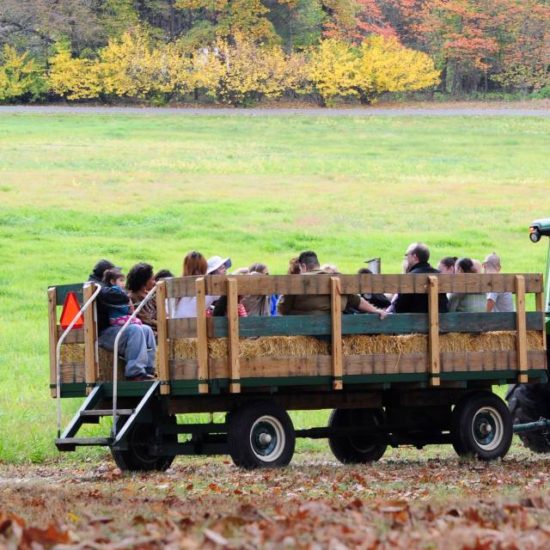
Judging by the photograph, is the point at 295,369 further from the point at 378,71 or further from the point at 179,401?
the point at 378,71

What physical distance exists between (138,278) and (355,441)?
9.30ft

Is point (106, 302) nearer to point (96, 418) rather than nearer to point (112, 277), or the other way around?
point (112, 277)

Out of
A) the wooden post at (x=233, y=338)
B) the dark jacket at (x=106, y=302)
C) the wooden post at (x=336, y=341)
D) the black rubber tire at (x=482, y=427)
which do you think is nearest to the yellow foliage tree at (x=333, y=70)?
the black rubber tire at (x=482, y=427)

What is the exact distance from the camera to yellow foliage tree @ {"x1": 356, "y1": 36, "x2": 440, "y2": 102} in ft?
206

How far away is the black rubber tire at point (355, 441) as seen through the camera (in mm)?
15039

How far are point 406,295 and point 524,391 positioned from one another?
228cm

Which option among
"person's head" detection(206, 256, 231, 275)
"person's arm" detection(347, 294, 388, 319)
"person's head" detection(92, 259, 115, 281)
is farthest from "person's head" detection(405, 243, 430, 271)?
"person's head" detection(92, 259, 115, 281)

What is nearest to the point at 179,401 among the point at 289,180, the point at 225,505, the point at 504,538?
the point at 225,505

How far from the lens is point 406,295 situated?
14.5 meters

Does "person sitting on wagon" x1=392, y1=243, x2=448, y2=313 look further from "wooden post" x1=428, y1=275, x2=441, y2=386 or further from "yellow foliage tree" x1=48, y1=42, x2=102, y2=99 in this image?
"yellow foliage tree" x1=48, y1=42, x2=102, y2=99

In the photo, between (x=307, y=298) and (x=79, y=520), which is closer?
(x=79, y=520)

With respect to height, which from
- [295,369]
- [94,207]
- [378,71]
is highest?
[378,71]

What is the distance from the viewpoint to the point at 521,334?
572 inches

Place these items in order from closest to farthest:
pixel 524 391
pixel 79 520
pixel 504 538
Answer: pixel 504 538 < pixel 79 520 < pixel 524 391
